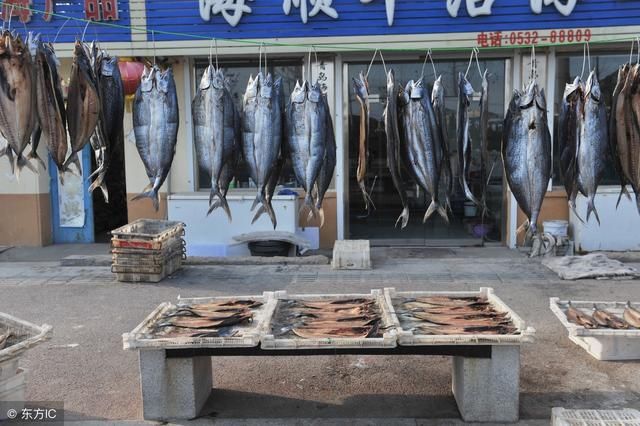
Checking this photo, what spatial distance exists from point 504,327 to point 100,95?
3372mm

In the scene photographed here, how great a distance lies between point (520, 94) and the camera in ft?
13.1

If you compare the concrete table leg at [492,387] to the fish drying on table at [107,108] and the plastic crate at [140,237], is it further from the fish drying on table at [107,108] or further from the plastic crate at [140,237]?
the plastic crate at [140,237]

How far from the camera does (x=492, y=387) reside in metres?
4.21

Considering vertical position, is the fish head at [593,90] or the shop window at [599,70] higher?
the shop window at [599,70]

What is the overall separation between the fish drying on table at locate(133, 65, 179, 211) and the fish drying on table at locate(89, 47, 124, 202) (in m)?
0.22

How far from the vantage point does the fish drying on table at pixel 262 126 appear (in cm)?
398

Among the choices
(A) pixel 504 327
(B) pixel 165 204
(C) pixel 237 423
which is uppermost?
(B) pixel 165 204

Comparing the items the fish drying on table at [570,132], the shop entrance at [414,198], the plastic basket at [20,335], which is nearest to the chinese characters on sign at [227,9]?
the shop entrance at [414,198]

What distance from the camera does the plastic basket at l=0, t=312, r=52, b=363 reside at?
13.2 ft

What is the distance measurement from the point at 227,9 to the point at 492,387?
7638mm

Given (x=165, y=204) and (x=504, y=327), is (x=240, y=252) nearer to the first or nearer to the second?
(x=165, y=204)

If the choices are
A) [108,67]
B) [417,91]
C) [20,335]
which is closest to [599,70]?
[417,91]

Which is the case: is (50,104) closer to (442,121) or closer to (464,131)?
(442,121)

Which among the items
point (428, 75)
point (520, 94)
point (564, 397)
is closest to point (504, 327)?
point (564, 397)
